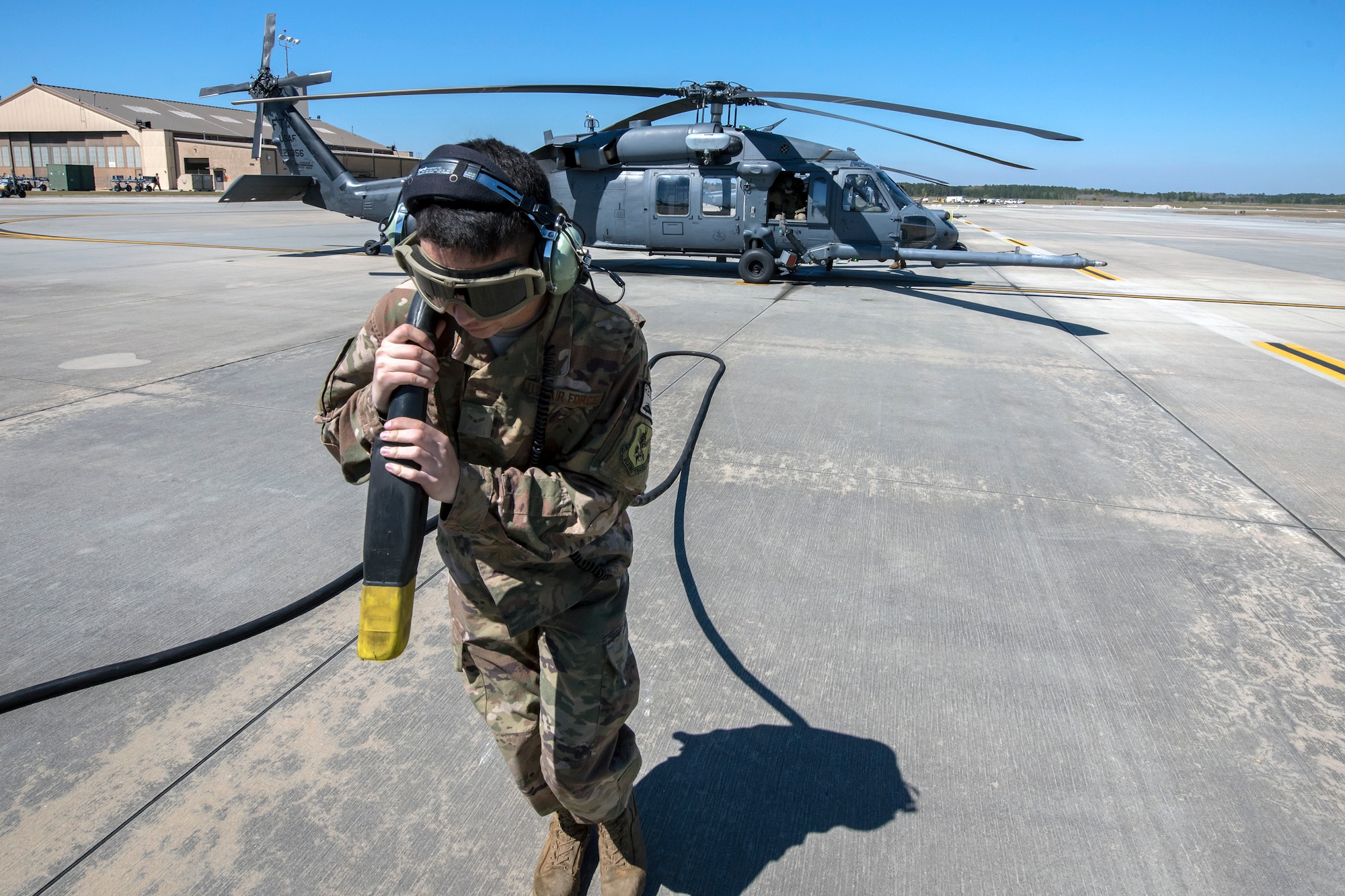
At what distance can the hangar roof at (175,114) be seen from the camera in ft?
212

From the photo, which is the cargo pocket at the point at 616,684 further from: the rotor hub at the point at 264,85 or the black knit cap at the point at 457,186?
the rotor hub at the point at 264,85

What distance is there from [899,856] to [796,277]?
12.8 metres

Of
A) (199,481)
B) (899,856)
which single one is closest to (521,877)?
(899,856)

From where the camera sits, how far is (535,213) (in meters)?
1.51

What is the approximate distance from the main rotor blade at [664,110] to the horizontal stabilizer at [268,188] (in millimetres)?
7892

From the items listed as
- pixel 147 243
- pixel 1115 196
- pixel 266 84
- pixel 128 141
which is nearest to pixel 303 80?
pixel 266 84

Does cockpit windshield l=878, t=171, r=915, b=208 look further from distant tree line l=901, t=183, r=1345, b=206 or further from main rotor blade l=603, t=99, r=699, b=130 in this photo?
distant tree line l=901, t=183, r=1345, b=206

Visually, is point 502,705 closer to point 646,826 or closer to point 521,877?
point 521,877

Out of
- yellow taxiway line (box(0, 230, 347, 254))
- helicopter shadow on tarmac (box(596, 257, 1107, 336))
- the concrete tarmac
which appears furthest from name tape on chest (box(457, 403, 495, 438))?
yellow taxiway line (box(0, 230, 347, 254))

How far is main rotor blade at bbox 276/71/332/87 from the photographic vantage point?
540 inches

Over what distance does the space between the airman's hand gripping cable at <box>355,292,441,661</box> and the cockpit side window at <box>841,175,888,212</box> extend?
41.1 ft

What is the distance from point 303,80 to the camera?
1438cm

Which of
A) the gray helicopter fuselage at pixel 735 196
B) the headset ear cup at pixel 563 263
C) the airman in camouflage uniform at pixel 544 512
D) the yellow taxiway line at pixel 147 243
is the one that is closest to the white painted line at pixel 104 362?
the airman in camouflage uniform at pixel 544 512

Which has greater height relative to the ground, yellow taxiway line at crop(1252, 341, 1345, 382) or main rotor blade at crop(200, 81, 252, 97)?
main rotor blade at crop(200, 81, 252, 97)
